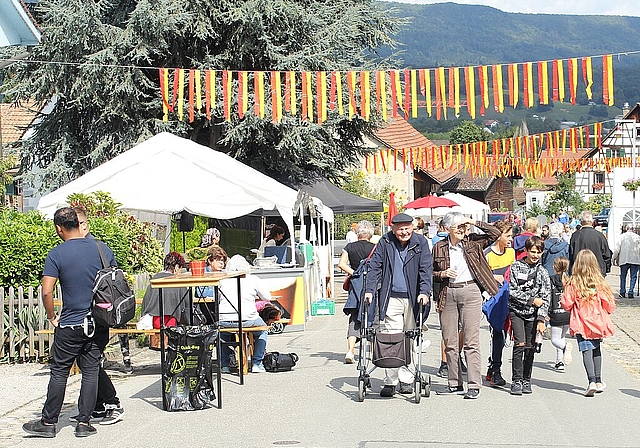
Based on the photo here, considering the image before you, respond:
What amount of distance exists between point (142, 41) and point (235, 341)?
15068mm

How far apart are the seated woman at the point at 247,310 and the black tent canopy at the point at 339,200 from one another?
1240cm

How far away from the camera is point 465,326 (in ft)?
31.6

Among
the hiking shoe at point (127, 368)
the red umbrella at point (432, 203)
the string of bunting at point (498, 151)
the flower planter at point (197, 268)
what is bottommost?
the hiking shoe at point (127, 368)

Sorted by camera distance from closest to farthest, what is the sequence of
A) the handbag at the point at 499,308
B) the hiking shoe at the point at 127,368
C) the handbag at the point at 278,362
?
the handbag at the point at 499,308
the handbag at the point at 278,362
the hiking shoe at the point at 127,368

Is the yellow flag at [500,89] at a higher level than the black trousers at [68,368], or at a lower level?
higher

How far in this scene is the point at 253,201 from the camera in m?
16.5

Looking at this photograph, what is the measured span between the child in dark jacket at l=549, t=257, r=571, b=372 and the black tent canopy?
12143 millimetres

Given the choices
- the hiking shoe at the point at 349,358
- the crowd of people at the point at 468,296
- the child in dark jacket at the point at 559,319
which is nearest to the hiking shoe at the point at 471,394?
the crowd of people at the point at 468,296

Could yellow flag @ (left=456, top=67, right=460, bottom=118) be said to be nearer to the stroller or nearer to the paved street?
the paved street

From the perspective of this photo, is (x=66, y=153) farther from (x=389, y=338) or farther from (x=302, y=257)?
(x=389, y=338)

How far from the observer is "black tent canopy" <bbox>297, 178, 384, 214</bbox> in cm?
2417

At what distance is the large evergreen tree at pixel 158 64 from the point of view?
24.7 meters

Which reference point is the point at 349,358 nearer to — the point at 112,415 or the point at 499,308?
the point at 499,308

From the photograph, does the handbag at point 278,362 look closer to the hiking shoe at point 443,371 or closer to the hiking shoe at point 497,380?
the hiking shoe at point 443,371
